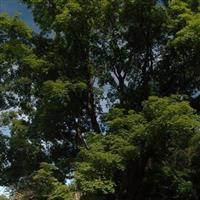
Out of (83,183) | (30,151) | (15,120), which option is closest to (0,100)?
(15,120)

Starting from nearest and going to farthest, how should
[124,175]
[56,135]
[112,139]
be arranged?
1. [112,139]
2. [124,175]
3. [56,135]

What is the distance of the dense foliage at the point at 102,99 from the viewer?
82.6 ft

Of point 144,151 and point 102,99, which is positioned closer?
point 144,151

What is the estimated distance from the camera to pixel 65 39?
29734 mm

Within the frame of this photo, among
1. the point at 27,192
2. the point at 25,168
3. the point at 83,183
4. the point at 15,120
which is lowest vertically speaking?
the point at 83,183

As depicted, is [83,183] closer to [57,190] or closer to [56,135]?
[57,190]

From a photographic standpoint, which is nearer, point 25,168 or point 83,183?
point 83,183

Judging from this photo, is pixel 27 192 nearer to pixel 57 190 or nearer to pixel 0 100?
pixel 57 190

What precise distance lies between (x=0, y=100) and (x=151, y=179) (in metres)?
8.30

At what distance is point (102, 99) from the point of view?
3097 centimetres

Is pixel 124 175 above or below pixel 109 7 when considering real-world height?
below

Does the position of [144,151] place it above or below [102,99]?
below

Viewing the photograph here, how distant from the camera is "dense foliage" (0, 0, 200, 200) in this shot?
25.2 m

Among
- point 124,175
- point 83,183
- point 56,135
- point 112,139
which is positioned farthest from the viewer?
point 56,135
